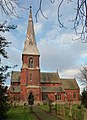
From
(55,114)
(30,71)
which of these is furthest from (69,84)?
(55,114)

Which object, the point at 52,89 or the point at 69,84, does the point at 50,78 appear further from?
the point at 69,84

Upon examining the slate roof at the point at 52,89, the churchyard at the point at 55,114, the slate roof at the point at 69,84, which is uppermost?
the slate roof at the point at 69,84

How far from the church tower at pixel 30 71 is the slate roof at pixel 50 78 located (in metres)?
9.74

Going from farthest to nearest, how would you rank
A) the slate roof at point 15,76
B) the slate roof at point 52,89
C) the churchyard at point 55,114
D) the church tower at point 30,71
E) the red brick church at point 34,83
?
the slate roof at point 15,76 < the slate roof at point 52,89 < the red brick church at point 34,83 < the church tower at point 30,71 < the churchyard at point 55,114

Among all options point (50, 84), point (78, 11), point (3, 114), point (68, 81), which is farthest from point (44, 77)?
point (78, 11)

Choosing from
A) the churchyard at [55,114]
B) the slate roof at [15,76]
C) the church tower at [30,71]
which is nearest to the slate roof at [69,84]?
the slate roof at [15,76]

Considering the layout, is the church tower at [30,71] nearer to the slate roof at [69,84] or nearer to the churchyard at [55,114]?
the slate roof at [69,84]

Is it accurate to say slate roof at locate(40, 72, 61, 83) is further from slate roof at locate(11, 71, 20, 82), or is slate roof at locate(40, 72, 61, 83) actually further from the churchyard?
the churchyard

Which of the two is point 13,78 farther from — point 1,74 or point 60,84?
point 1,74

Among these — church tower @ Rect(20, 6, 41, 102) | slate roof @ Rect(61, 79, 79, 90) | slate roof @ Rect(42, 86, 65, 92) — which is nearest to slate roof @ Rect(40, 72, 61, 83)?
slate roof @ Rect(42, 86, 65, 92)

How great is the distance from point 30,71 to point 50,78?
1383cm

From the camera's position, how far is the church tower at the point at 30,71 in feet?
225

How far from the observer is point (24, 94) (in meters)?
68.3

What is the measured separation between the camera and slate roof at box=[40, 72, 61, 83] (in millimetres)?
80938
